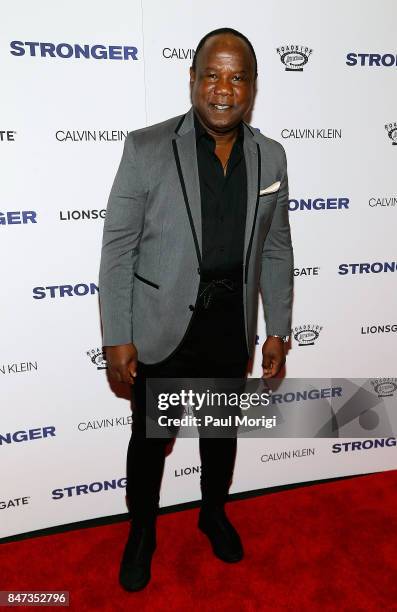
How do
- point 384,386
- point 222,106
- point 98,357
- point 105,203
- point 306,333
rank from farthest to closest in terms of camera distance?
point 384,386
point 306,333
point 98,357
point 105,203
point 222,106

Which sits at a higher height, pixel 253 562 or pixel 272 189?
pixel 272 189

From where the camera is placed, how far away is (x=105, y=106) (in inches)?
82.7

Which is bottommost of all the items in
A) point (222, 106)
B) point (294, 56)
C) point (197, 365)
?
point (197, 365)

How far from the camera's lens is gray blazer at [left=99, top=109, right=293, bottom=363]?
1.72m

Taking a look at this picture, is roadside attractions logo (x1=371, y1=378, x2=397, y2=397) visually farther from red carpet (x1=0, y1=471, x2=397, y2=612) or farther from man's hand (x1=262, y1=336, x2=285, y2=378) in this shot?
man's hand (x1=262, y1=336, x2=285, y2=378)

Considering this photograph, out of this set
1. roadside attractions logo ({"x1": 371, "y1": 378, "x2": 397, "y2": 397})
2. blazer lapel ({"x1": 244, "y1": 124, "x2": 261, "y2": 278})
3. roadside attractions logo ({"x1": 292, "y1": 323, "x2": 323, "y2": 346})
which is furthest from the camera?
roadside attractions logo ({"x1": 371, "y1": 378, "x2": 397, "y2": 397})

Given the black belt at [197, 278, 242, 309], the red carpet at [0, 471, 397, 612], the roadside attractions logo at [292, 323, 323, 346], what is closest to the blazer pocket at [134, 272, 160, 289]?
the black belt at [197, 278, 242, 309]

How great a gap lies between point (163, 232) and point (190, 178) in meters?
0.20

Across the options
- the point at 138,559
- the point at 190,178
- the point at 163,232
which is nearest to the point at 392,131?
the point at 190,178

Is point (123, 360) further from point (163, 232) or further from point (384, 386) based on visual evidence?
point (384, 386)

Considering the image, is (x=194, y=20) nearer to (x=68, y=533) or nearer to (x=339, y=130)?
(x=339, y=130)

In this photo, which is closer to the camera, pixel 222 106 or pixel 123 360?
pixel 222 106

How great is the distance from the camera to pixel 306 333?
2.65 m

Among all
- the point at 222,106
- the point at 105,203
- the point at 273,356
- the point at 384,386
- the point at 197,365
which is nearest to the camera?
the point at 222,106
